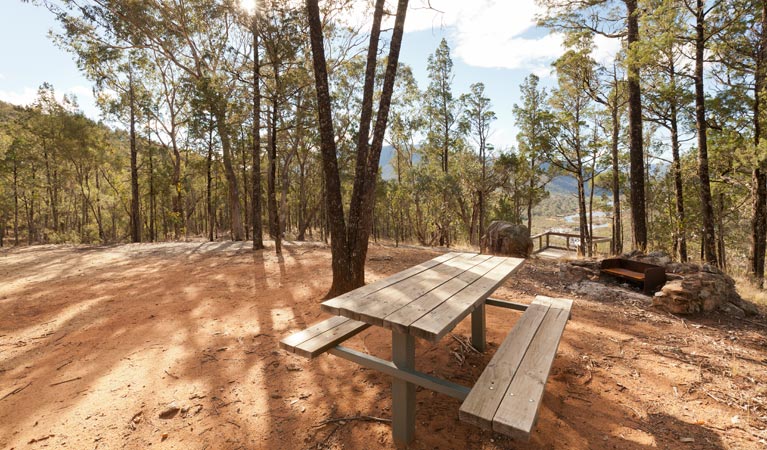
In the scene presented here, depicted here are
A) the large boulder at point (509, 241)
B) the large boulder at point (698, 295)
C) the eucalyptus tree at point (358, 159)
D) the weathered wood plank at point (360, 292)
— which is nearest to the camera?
the weathered wood plank at point (360, 292)

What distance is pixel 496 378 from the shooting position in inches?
75.9

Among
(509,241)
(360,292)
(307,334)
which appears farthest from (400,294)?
(509,241)

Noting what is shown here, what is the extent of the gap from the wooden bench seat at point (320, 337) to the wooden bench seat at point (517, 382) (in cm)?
106

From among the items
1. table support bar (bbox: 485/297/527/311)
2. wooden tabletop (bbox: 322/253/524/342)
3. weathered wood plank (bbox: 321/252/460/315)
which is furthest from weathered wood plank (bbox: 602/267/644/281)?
weathered wood plank (bbox: 321/252/460/315)

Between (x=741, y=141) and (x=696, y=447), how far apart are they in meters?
12.2

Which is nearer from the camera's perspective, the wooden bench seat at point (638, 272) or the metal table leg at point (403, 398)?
the metal table leg at point (403, 398)

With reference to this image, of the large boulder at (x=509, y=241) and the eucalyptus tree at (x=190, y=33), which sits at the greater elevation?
the eucalyptus tree at (x=190, y=33)

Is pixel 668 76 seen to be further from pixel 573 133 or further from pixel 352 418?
pixel 352 418

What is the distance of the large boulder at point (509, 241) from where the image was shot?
10.1m

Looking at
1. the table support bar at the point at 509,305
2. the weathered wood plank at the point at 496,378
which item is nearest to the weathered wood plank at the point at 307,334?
the weathered wood plank at the point at 496,378

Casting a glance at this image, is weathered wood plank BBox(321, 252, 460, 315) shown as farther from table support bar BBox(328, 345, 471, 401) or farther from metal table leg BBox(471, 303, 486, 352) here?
metal table leg BBox(471, 303, 486, 352)

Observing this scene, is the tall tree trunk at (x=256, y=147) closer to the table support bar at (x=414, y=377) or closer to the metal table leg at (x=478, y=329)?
the metal table leg at (x=478, y=329)

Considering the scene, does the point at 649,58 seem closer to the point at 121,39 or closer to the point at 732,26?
the point at 732,26

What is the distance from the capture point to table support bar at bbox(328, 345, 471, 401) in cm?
197
